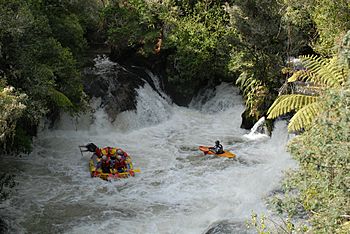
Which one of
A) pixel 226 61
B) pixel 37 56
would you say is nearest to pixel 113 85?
pixel 226 61

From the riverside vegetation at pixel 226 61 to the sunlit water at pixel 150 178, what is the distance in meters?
0.88

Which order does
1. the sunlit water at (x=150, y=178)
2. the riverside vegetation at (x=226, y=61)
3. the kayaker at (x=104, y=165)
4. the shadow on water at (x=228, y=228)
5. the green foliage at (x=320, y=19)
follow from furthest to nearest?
the green foliage at (x=320, y=19) < the kayaker at (x=104, y=165) < the sunlit water at (x=150, y=178) < the shadow on water at (x=228, y=228) < the riverside vegetation at (x=226, y=61)

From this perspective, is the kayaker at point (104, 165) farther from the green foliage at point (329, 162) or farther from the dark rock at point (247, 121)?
the green foliage at point (329, 162)

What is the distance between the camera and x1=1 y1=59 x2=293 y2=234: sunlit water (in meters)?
8.38

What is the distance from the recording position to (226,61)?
1634 cm

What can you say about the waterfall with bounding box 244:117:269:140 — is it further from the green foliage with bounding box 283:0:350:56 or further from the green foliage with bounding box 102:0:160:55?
the green foliage with bounding box 102:0:160:55

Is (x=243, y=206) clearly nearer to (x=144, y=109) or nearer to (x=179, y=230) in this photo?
(x=179, y=230)

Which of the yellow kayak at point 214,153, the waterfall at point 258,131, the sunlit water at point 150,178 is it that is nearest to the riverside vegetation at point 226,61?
the waterfall at point 258,131

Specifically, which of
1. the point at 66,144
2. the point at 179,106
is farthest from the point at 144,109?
the point at 66,144

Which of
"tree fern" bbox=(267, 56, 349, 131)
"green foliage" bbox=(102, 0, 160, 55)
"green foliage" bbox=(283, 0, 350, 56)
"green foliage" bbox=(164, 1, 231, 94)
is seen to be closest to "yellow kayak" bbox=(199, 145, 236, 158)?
"tree fern" bbox=(267, 56, 349, 131)

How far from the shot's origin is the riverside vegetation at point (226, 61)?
3697 mm

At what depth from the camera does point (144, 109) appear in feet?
50.1

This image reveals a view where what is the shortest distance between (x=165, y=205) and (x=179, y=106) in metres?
8.52

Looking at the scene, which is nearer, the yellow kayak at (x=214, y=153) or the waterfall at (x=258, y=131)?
the yellow kayak at (x=214, y=153)
